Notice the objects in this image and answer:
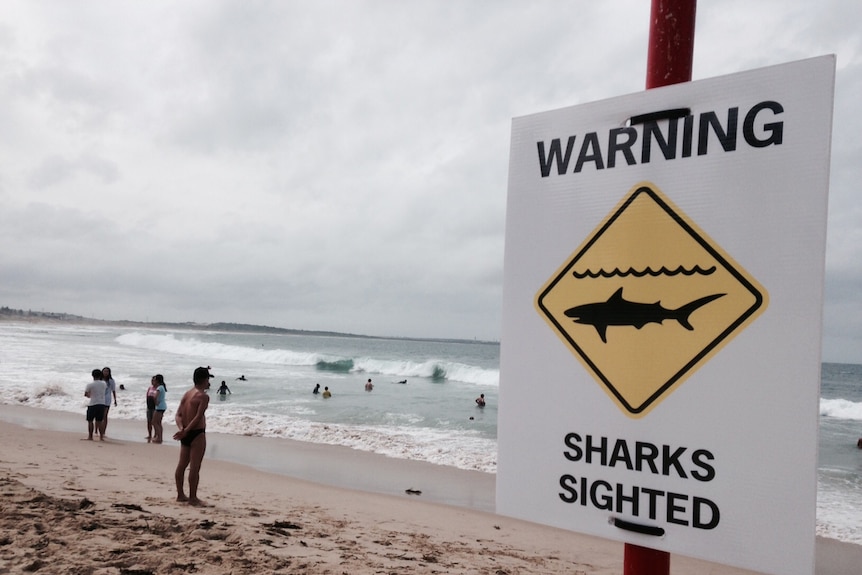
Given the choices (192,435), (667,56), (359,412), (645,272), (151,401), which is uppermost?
(667,56)

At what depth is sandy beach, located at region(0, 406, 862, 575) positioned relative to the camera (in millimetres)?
4742

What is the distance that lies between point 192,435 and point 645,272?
740 centimetres

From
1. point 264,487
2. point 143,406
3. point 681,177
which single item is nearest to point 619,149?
point 681,177

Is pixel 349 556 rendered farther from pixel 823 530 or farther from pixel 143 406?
pixel 143 406

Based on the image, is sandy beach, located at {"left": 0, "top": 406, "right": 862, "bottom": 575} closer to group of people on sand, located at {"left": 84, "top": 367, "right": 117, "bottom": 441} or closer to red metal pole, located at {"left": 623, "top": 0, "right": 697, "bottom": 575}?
group of people on sand, located at {"left": 84, "top": 367, "right": 117, "bottom": 441}

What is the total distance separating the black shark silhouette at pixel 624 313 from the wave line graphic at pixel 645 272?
5cm

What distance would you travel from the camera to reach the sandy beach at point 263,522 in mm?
4742

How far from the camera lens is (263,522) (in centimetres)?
671

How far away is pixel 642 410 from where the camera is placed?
1469mm

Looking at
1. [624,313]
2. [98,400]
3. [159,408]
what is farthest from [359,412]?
[624,313]

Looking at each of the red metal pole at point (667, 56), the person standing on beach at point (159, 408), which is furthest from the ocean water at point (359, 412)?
the red metal pole at point (667, 56)

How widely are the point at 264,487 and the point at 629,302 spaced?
9.48 m

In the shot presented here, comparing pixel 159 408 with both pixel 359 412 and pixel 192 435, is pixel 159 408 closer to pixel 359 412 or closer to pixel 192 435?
pixel 192 435

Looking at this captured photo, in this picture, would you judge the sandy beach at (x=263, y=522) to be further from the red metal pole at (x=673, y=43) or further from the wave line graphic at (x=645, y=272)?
the red metal pole at (x=673, y=43)
